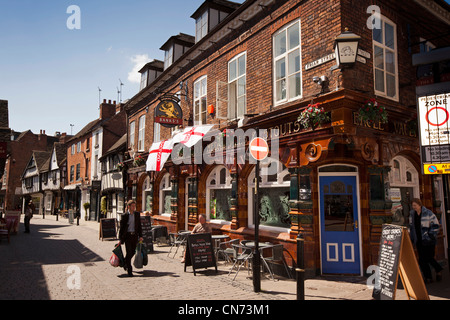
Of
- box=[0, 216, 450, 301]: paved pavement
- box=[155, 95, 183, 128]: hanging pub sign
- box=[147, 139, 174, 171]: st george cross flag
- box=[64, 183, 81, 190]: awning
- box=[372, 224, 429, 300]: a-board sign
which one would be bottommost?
box=[0, 216, 450, 301]: paved pavement

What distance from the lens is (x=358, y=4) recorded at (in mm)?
8023

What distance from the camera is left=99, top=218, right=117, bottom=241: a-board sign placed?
14.6 m

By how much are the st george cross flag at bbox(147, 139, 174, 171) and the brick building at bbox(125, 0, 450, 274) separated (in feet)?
7.41

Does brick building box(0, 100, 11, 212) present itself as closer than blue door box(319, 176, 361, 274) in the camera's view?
No

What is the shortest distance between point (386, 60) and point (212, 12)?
7343mm

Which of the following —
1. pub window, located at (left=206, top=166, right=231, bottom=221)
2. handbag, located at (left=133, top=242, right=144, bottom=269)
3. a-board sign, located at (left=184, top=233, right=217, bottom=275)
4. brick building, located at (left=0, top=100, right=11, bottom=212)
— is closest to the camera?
handbag, located at (left=133, top=242, right=144, bottom=269)

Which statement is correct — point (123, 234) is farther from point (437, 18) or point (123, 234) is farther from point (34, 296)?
point (437, 18)

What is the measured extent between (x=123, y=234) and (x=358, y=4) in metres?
8.12

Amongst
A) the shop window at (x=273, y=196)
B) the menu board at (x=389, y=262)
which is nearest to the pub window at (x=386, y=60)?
the shop window at (x=273, y=196)

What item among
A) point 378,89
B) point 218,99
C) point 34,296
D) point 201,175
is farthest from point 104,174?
point 378,89

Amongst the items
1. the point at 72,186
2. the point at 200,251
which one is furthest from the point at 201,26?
the point at 72,186

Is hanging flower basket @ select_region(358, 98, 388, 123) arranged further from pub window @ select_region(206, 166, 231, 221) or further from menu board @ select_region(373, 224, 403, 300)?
pub window @ select_region(206, 166, 231, 221)

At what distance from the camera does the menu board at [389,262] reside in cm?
502

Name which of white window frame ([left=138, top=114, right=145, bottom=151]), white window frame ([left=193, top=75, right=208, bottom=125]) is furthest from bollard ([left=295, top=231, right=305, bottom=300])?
white window frame ([left=138, top=114, right=145, bottom=151])
